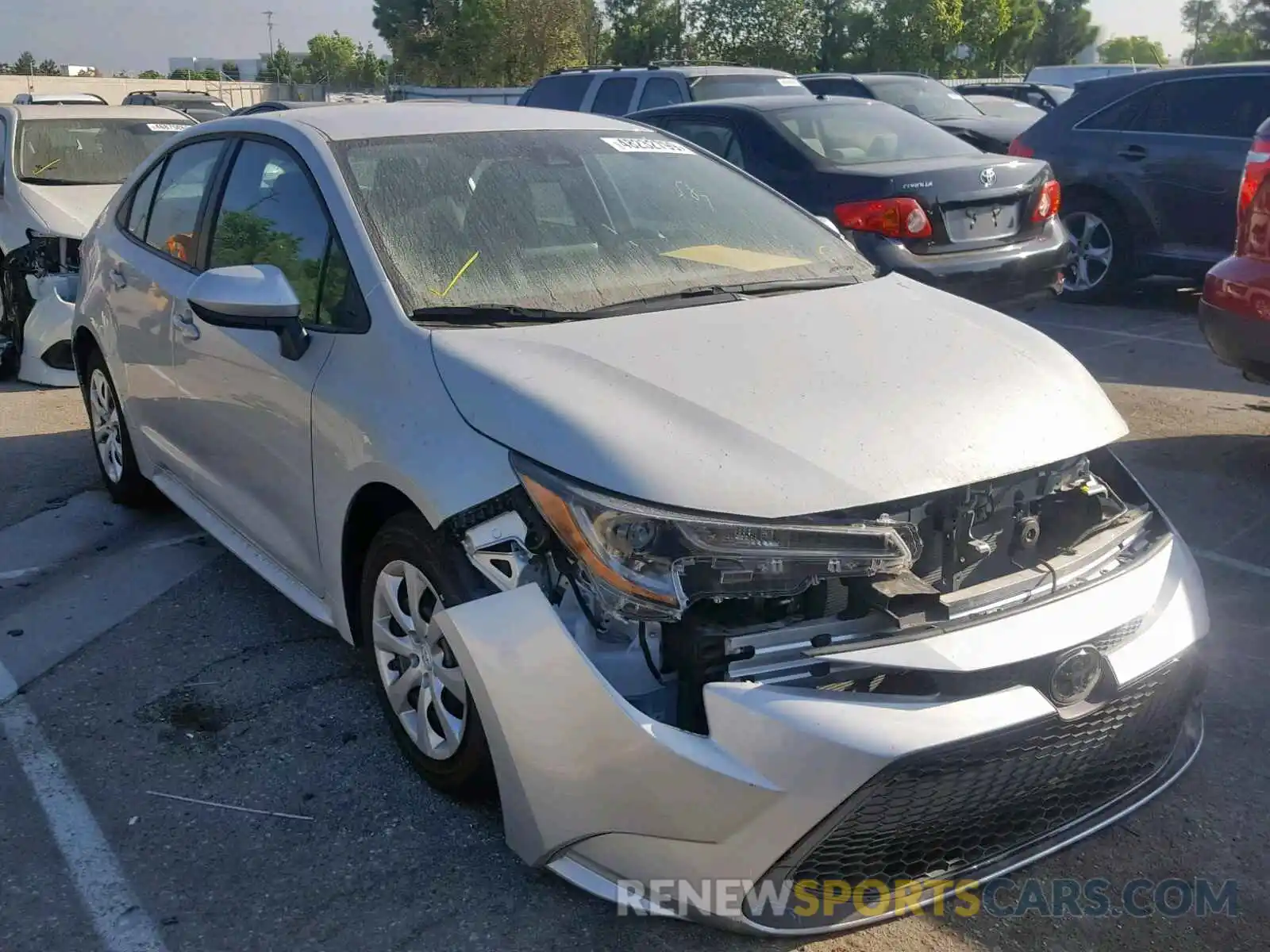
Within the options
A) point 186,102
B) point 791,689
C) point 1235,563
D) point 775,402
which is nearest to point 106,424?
point 775,402

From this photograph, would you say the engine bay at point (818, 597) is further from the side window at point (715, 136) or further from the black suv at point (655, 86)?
the black suv at point (655, 86)

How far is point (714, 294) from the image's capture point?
3650mm

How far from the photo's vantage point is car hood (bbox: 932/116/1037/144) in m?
12.3

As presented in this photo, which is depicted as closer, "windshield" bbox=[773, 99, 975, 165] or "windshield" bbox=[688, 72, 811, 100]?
"windshield" bbox=[773, 99, 975, 165]

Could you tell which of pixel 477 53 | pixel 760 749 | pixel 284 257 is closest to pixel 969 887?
pixel 760 749

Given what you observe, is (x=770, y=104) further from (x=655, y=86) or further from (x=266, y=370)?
(x=266, y=370)

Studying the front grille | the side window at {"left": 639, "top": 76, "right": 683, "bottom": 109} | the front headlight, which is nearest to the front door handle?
the front headlight

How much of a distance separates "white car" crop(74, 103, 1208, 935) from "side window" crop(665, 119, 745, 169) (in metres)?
4.80

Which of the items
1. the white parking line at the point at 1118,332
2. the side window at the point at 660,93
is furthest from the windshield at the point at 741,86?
the white parking line at the point at 1118,332

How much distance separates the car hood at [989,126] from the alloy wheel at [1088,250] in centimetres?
271

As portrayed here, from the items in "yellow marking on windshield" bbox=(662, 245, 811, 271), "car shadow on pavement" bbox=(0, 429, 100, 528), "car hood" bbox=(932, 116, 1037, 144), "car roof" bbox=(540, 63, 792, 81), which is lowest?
"car shadow on pavement" bbox=(0, 429, 100, 528)

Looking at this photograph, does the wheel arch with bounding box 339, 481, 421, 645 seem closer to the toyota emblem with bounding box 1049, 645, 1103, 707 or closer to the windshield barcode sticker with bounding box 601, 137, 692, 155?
the toyota emblem with bounding box 1049, 645, 1103, 707

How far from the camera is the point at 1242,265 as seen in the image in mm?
5332

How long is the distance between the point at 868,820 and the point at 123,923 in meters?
1.64
